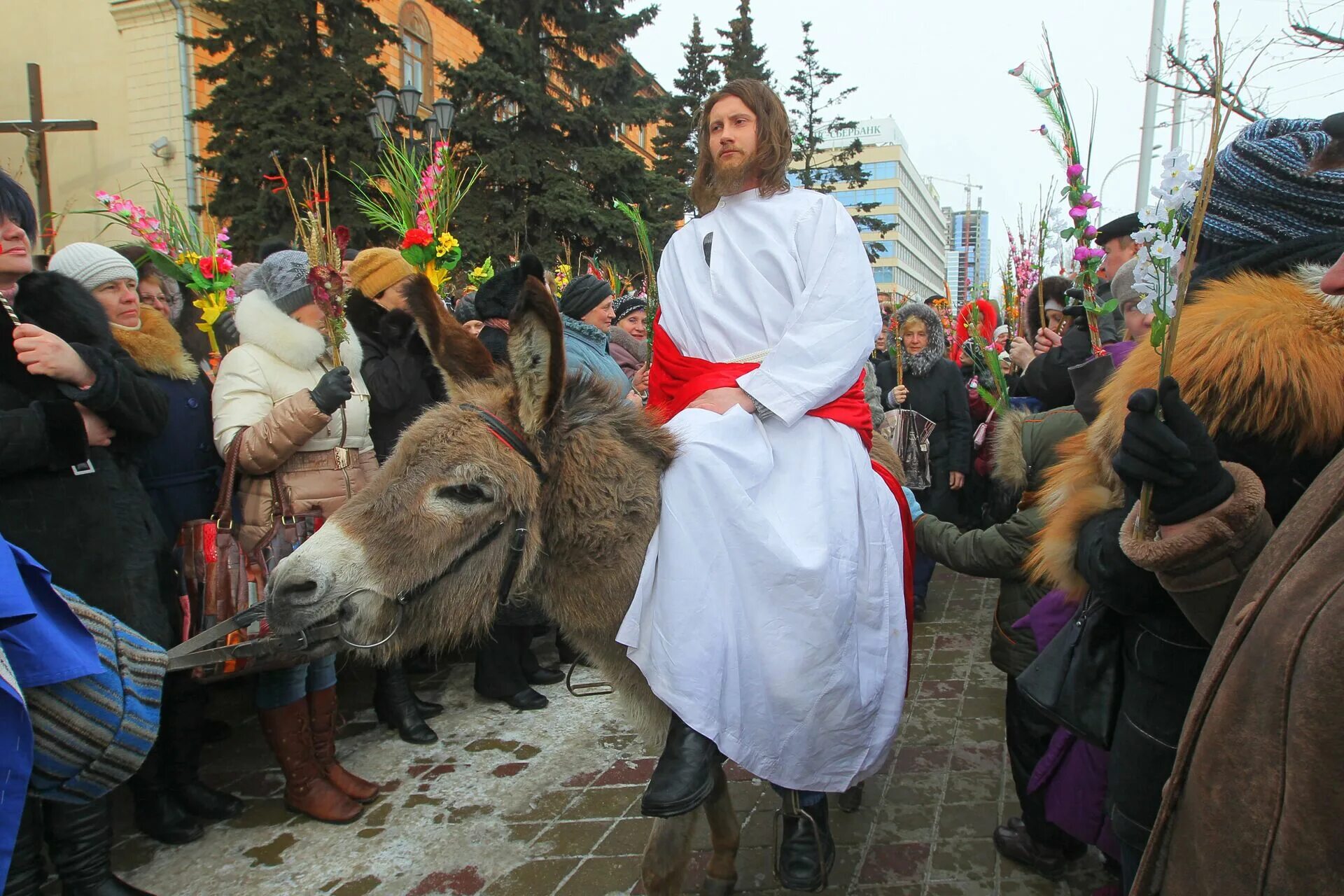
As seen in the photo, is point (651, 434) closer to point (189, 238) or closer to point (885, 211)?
point (189, 238)

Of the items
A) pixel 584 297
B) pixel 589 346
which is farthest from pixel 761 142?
pixel 584 297

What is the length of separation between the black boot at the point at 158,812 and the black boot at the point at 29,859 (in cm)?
87

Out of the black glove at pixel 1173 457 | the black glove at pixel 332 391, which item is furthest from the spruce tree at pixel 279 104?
the black glove at pixel 1173 457

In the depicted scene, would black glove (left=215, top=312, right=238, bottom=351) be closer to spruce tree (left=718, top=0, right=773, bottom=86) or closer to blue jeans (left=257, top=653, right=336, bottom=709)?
blue jeans (left=257, top=653, right=336, bottom=709)

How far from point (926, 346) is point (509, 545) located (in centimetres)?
581

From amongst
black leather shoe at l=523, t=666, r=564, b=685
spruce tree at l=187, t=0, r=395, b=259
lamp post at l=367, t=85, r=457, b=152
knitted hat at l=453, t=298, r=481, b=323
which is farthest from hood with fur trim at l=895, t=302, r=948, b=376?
spruce tree at l=187, t=0, r=395, b=259

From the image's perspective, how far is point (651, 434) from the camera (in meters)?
2.28

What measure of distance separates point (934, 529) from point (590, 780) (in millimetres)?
2192

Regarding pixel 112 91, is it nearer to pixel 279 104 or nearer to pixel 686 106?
pixel 279 104

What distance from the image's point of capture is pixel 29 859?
8.07 feet

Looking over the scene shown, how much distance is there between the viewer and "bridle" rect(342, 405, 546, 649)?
2.13 m

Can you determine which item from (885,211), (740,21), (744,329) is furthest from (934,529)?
(885,211)

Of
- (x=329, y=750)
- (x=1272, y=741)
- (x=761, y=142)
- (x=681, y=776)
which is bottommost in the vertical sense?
(x=329, y=750)

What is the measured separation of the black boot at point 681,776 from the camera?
2020mm
